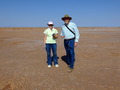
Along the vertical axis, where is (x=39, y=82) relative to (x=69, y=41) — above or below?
below

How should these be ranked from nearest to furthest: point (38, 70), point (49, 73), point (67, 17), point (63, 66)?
point (67, 17)
point (49, 73)
point (38, 70)
point (63, 66)

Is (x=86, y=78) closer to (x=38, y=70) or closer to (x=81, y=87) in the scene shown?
(x=81, y=87)

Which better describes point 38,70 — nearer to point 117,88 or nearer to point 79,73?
point 79,73

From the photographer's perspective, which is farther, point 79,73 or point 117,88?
point 79,73

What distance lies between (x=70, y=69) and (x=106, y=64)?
73.4 inches

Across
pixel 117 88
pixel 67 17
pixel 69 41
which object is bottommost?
pixel 117 88

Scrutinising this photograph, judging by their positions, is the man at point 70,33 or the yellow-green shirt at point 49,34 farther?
the yellow-green shirt at point 49,34

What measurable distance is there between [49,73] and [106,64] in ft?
8.85

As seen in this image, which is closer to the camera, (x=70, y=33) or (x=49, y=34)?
(x=70, y=33)

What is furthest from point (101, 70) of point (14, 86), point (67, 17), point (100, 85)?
point (14, 86)

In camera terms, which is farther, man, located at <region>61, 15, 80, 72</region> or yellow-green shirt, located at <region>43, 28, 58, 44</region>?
yellow-green shirt, located at <region>43, 28, 58, 44</region>

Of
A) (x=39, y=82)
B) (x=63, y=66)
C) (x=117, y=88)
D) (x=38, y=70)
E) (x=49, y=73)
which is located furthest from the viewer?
(x=63, y=66)

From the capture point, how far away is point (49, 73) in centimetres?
546

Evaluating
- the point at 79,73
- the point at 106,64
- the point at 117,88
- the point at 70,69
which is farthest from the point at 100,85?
the point at 106,64
